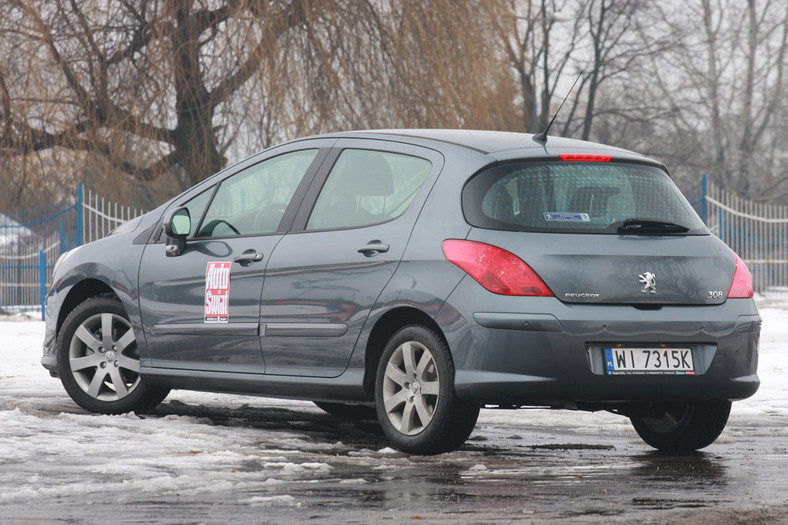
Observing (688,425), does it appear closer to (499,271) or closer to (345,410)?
(499,271)

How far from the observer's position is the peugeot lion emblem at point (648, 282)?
18.2 feet

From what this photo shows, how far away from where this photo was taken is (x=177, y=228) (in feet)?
23.3

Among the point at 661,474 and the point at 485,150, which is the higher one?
the point at 485,150

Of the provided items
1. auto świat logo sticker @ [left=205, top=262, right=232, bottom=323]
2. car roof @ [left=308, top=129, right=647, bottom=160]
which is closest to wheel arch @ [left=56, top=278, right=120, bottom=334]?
auto świat logo sticker @ [left=205, top=262, right=232, bottom=323]

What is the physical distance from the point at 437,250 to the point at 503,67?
14925 millimetres

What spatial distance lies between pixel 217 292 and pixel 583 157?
2.19 metres

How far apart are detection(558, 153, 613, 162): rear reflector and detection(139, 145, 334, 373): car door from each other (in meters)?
1.47

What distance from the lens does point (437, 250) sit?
224 inches

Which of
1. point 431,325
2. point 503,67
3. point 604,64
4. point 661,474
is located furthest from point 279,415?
point 604,64

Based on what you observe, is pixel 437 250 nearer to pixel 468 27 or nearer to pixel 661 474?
pixel 661 474

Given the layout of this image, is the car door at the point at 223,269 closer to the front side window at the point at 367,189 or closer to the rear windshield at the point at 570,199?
the front side window at the point at 367,189

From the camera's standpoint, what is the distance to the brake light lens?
5832 millimetres

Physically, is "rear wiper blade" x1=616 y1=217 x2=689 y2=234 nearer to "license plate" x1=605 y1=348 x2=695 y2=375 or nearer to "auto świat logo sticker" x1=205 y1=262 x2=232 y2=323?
"license plate" x1=605 y1=348 x2=695 y2=375

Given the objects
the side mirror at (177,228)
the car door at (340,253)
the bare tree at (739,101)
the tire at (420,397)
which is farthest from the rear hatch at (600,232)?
the bare tree at (739,101)
